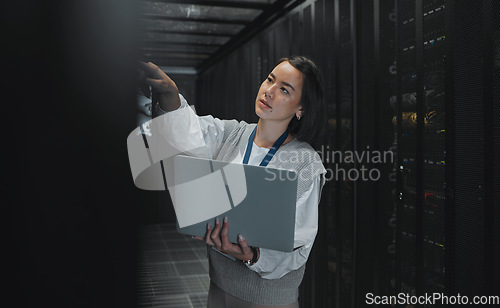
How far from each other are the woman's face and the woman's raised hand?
344 millimetres

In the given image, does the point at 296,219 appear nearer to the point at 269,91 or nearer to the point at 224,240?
the point at 224,240

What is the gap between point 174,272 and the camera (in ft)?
14.3

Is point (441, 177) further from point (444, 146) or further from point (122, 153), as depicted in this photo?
point (122, 153)

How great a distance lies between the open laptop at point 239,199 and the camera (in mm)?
1169

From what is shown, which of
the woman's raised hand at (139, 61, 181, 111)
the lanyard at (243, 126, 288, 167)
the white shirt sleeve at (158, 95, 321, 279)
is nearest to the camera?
the woman's raised hand at (139, 61, 181, 111)

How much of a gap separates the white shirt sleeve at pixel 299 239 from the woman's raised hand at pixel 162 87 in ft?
1.82

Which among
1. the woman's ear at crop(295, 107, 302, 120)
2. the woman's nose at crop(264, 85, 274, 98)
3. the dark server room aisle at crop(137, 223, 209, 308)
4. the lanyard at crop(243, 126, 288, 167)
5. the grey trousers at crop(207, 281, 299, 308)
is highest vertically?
the woman's nose at crop(264, 85, 274, 98)

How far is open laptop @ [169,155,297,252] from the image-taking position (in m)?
1.17

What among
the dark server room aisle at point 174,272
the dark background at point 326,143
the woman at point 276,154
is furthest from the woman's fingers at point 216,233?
the dark server room aisle at point 174,272

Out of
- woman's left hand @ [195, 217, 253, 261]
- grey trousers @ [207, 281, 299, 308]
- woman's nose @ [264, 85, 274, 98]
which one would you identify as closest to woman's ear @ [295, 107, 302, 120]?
woman's nose @ [264, 85, 274, 98]

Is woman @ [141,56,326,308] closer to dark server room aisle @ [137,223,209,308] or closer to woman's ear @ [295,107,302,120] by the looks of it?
woman's ear @ [295,107,302,120]

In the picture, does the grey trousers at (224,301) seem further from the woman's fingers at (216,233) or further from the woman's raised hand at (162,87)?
the woman's raised hand at (162,87)

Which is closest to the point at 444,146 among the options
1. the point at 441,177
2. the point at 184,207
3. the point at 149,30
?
the point at 441,177

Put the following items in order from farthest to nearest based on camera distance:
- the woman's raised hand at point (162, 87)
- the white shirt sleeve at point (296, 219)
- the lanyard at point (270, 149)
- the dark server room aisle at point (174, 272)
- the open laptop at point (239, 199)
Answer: the dark server room aisle at point (174, 272) → the lanyard at point (270, 149) → the white shirt sleeve at point (296, 219) → the open laptop at point (239, 199) → the woman's raised hand at point (162, 87)
